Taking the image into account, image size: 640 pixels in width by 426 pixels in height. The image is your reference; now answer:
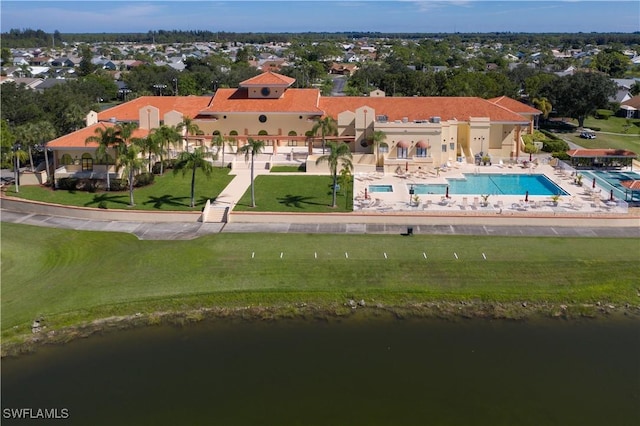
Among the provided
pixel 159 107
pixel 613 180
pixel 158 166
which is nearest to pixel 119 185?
pixel 158 166


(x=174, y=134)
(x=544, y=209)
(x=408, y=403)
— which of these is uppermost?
(x=174, y=134)

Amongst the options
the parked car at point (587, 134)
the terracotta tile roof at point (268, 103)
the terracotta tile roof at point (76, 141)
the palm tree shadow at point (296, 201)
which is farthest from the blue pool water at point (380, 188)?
the parked car at point (587, 134)

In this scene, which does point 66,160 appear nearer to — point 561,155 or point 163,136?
point 163,136

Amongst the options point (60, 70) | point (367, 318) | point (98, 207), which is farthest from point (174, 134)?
point (60, 70)

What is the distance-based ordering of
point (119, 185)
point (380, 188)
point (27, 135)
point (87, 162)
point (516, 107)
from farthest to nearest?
1. point (516, 107)
2. point (87, 162)
3. point (380, 188)
4. point (119, 185)
5. point (27, 135)

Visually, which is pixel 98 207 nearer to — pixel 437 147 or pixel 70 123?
pixel 70 123

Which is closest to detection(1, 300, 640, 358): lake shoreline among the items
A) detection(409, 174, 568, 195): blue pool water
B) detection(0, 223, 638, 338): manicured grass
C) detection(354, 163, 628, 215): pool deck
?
detection(0, 223, 638, 338): manicured grass

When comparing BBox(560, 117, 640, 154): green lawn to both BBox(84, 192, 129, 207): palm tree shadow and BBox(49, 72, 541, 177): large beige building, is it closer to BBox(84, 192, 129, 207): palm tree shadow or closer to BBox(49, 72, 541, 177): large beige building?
BBox(49, 72, 541, 177): large beige building
